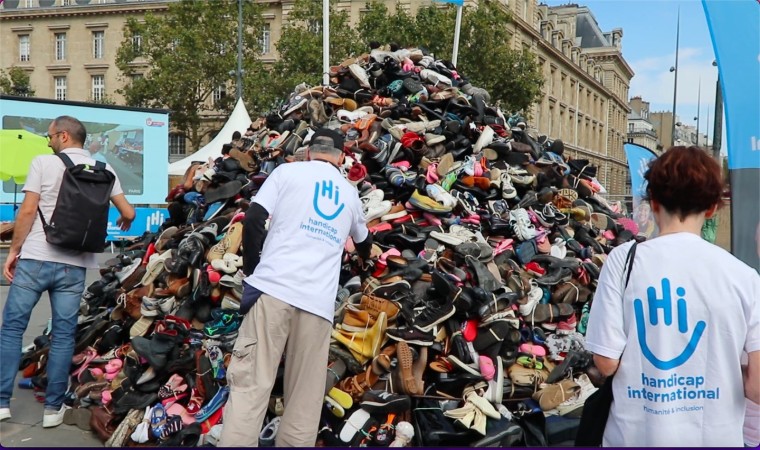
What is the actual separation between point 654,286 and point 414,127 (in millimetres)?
4520

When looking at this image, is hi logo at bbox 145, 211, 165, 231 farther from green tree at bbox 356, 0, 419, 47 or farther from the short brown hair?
the short brown hair

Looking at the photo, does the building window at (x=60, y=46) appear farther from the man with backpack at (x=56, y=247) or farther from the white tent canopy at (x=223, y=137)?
the man with backpack at (x=56, y=247)

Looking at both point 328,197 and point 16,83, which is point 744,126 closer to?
point 328,197

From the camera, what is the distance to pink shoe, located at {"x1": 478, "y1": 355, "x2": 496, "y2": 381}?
14.3 feet

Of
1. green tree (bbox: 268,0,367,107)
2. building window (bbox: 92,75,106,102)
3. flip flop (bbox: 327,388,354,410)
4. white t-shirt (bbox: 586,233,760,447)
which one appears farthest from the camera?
building window (bbox: 92,75,106,102)

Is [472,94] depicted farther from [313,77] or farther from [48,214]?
[313,77]

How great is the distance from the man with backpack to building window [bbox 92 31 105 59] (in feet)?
206

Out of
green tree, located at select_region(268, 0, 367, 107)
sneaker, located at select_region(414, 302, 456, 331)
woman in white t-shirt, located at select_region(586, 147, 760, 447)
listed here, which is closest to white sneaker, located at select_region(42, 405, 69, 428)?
sneaker, located at select_region(414, 302, 456, 331)

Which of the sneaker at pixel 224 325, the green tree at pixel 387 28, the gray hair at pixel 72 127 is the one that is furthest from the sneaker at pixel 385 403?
the green tree at pixel 387 28

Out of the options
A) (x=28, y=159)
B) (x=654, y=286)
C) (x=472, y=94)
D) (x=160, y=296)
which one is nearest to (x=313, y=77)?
(x=28, y=159)

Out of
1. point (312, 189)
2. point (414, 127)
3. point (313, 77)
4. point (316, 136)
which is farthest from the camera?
point (313, 77)

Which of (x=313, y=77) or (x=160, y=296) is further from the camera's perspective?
(x=313, y=77)

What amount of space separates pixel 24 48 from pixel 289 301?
70980 millimetres

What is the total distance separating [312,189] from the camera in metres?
3.38
